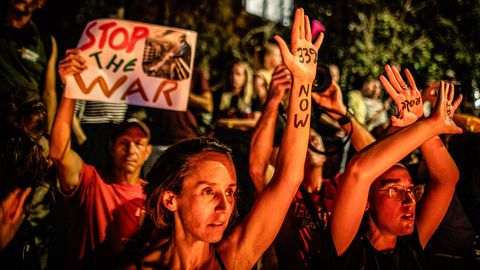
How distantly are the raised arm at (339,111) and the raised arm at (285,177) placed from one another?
43.5 inches

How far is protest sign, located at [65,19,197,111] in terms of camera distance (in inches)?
149

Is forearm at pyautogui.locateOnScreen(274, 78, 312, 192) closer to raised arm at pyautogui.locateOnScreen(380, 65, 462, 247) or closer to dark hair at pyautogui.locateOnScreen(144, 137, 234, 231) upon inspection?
dark hair at pyautogui.locateOnScreen(144, 137, 234, 231)

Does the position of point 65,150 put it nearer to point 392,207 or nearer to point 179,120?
point 179,120

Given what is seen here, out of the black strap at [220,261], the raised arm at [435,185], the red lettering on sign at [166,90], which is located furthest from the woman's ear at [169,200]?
the red lettering on sign at [166,90]

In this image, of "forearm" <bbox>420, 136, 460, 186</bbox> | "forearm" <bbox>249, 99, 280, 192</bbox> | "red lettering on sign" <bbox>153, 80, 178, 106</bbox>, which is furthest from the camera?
"red lettering on sign" <bbox>153, 80, 178, 106</bbox>

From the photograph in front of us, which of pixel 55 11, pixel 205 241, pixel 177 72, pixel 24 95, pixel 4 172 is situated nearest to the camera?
pixel 205 241

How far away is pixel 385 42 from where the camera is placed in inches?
295

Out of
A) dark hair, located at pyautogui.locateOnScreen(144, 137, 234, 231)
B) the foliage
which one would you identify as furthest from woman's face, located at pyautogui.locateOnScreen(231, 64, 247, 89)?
dark hair, located at pyautogui.locateOnScreen(144, 137, 234, 231)

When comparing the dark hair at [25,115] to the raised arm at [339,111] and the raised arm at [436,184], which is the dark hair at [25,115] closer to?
the raised arm at [339,111]

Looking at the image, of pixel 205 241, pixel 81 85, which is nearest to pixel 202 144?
pixel 205 241

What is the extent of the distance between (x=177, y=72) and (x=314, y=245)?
6.43 ft

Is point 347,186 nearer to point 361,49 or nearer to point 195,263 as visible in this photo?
point 195,263

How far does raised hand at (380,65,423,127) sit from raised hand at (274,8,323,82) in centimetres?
62

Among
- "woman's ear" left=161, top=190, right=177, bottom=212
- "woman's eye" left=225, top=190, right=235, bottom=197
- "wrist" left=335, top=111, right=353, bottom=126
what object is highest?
"wrist" left=335, top=111, right=353, bottom=126
